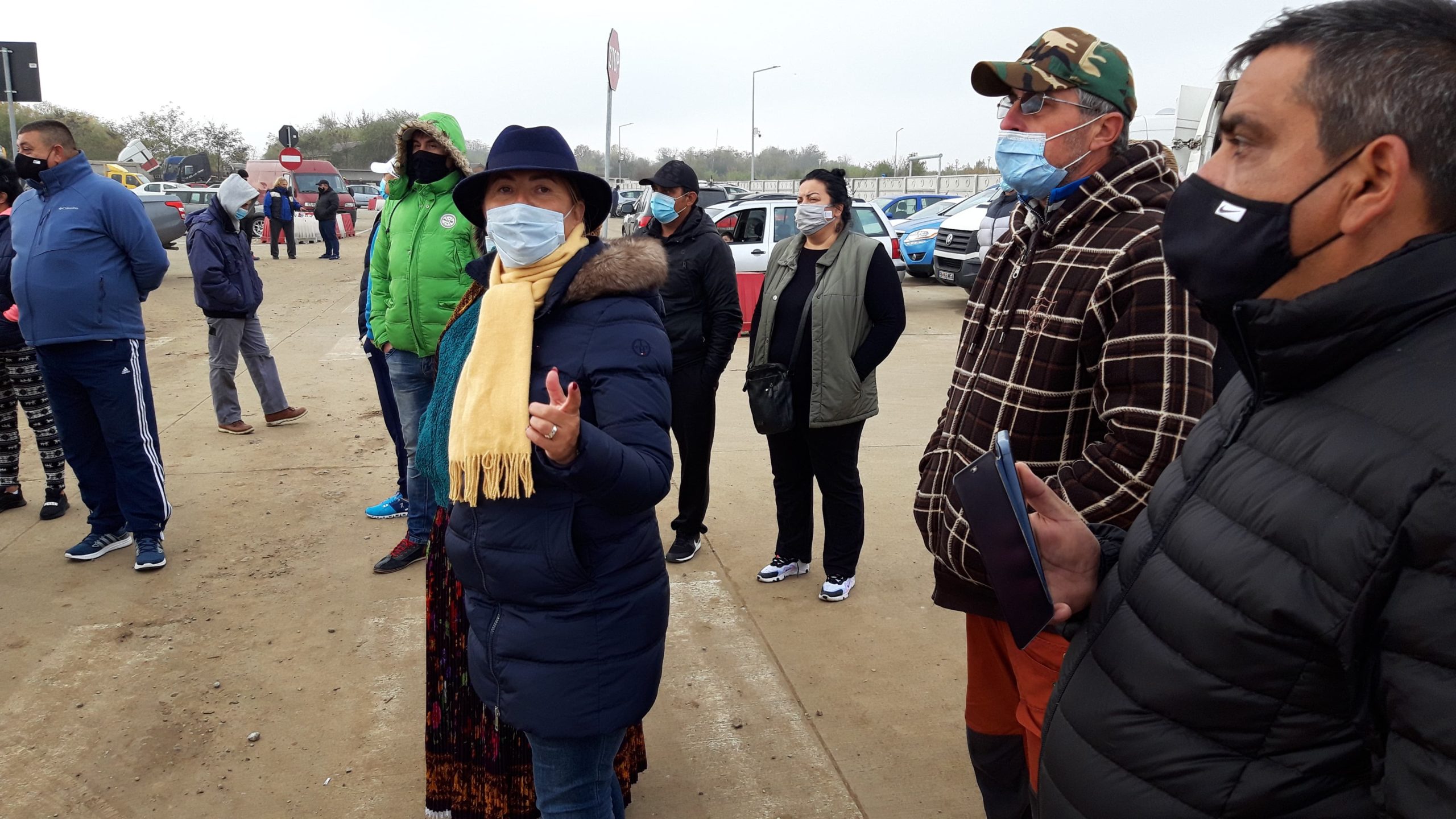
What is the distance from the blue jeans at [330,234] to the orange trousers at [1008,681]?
21088mm

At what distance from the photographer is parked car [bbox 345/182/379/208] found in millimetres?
41281

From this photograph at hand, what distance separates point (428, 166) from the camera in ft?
13.9

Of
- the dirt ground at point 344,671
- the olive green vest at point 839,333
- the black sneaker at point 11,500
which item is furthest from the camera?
the black sneaker at point 11,500

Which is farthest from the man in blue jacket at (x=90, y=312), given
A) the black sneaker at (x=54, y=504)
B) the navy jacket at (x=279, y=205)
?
the navy jacket at (x=279, y=205)

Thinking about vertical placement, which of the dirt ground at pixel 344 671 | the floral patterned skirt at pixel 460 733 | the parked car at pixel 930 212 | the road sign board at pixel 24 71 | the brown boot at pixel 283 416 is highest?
the road sign board at pixel 24 71

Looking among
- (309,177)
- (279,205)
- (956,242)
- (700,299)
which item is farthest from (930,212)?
(309,177)

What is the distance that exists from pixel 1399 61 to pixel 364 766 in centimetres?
324

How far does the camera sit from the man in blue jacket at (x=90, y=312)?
175 inches

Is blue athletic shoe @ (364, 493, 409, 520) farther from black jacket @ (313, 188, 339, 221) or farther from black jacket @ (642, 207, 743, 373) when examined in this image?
black jacket @ (313, 188, 339, 221)

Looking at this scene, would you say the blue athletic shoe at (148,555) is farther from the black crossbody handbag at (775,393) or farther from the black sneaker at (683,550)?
the black crossbody handbag at (775,393)

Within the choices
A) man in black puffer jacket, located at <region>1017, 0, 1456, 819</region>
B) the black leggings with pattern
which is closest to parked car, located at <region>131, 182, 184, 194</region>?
the black leggings with pattern

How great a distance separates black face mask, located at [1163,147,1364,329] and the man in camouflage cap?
56 centimetres

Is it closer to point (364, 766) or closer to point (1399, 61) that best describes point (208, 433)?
point (364, 766)

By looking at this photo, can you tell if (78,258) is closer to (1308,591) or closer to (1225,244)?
(1225,244)
